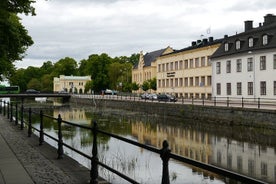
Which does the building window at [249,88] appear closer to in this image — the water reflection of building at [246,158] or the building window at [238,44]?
the building window at [238,44]

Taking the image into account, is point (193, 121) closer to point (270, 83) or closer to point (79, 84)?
point (270, 83)

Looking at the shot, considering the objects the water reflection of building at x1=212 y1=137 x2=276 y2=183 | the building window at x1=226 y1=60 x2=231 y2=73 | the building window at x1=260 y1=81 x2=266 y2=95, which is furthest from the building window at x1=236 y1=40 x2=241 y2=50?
the water reflection of building at x1=212 y1=137 x2=276 y2=183

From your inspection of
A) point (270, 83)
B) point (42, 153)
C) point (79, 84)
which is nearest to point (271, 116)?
point (270, 83)

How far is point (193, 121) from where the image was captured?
3878 cm

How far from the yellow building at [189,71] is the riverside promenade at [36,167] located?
176ft

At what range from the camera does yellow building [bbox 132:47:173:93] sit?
333ft

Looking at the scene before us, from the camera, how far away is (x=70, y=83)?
155 metres

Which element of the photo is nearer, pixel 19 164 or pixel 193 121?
pixel 19 164


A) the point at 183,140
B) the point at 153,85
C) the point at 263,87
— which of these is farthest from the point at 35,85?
the point at 183,140

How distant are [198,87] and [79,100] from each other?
31798 millimetres

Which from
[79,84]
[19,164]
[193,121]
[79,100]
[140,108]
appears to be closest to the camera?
[19,164]

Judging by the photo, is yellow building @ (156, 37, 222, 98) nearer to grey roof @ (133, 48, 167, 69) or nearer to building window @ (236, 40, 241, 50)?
building window @ (236, 40, 241, 50)

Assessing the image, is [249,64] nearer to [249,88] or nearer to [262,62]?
[262,62]

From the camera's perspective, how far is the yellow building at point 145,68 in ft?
333
